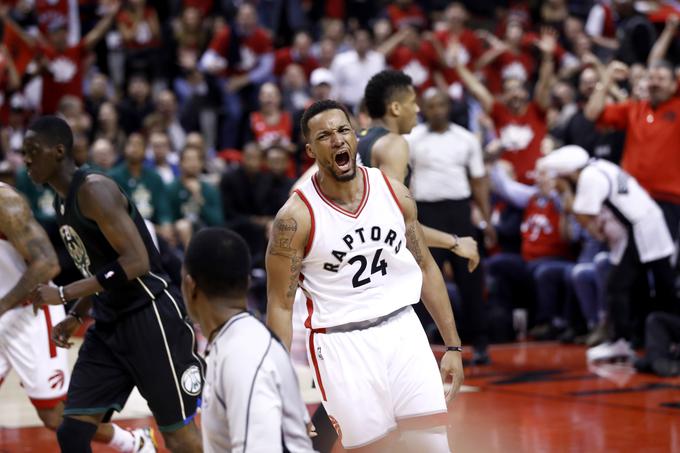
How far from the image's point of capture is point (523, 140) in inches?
537

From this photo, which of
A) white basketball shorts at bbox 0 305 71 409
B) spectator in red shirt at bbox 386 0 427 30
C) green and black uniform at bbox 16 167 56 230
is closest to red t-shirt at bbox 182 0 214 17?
spectator in red shirt at bbox 386 0 427 30

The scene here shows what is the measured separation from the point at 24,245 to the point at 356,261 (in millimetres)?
2144

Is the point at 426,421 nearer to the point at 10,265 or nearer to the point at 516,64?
the point at 10,265

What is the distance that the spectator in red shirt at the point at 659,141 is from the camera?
10.3m

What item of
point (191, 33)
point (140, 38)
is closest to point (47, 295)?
point (140, 38)

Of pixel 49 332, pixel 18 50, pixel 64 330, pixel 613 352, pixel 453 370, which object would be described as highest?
pixel 18 50

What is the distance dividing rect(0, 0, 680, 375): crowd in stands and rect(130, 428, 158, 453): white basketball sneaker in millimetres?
4659

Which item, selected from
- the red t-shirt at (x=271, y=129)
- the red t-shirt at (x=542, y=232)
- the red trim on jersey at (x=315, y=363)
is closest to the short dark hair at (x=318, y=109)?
the red trim on jersey at (x=315, y=363)

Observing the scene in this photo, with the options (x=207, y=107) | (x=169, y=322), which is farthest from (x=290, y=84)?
(x=169, y=322)

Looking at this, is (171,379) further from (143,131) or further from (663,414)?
(143,131)

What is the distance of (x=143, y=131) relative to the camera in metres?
14.5

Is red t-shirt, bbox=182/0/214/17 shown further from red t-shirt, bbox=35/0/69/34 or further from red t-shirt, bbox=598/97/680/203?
red t-shirt, bbox=598/97/680/203

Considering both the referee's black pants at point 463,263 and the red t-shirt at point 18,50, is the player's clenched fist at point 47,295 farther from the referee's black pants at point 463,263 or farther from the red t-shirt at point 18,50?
the red t-shirt at point 18,50

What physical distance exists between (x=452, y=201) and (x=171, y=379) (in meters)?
5.03
